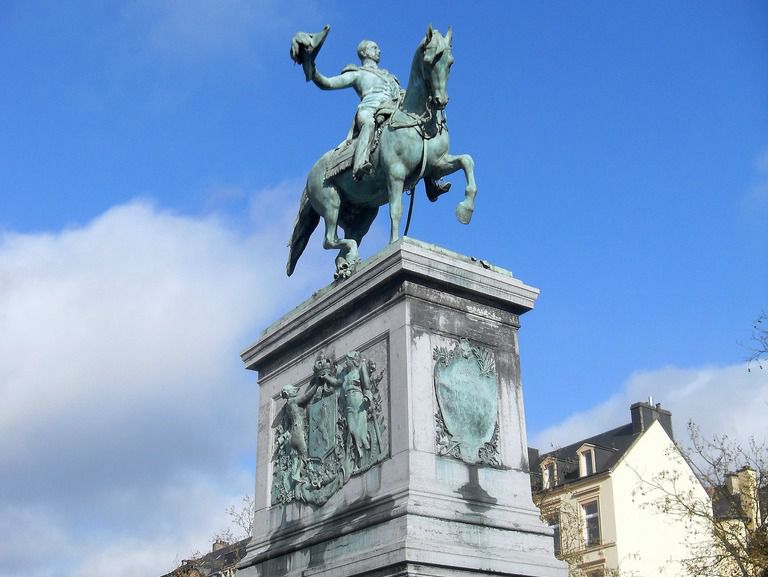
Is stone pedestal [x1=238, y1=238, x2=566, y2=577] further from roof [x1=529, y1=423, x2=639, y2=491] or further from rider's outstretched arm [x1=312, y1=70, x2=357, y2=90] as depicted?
roof [x1=529, y1=423, x2=639, y2=491]

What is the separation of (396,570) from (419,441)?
1279 mm

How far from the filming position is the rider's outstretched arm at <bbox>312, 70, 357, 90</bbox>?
12.7 m

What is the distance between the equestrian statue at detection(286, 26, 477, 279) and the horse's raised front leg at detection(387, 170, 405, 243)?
1 centimetres

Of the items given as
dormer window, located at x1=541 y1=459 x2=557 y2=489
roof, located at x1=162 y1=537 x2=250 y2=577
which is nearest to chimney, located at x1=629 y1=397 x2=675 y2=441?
dormer window, located at x1=541 y1=459 x2=557 y2=489

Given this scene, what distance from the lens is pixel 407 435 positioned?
31.0ft

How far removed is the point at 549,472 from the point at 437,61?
121ft

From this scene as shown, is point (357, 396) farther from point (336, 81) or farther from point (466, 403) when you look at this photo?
point (336, 81)

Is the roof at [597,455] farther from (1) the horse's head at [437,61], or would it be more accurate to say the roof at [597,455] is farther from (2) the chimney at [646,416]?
(1) the horse's head at [437,61]

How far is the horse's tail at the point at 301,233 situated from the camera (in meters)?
13.4

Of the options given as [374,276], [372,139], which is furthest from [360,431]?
[372,139]

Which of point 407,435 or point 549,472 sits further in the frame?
point 549,472

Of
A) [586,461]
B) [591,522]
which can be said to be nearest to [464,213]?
[591,522]

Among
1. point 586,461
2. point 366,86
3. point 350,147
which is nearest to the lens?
point 350,147

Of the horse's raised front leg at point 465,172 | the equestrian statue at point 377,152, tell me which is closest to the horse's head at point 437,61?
the equestrian statue at point 377,152
